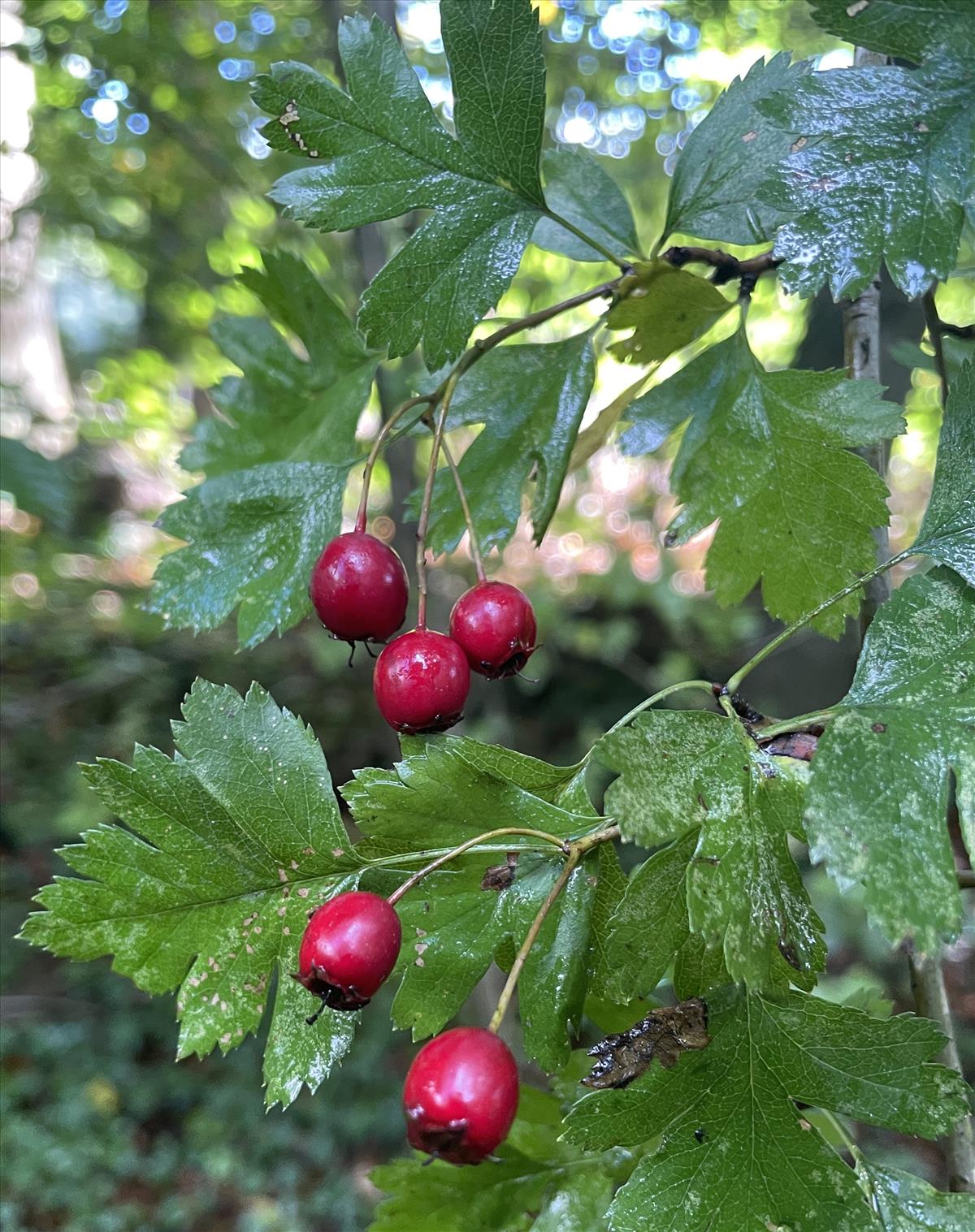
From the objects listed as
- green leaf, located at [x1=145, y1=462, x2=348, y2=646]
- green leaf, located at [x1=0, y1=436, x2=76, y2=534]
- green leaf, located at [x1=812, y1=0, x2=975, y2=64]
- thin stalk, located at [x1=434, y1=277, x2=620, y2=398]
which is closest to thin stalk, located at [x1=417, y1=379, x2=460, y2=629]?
thin stalk, located at [x1=434, y1=277, x2=620, y2=398]

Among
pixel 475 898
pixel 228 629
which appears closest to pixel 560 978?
pixel 475 898

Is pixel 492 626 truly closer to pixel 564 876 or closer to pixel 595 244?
pixel 564 876

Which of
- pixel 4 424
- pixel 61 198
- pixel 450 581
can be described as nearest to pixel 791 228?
pixel 61 198

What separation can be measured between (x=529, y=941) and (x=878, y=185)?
0.55 metres

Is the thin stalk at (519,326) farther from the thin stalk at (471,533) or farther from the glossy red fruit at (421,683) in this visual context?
the glossy red fruit at (421,683)

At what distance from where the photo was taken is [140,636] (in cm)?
414

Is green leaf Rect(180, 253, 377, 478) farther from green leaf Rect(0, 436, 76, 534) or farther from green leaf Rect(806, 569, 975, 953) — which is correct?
green leaf Rect(0, 436, 76, 534)

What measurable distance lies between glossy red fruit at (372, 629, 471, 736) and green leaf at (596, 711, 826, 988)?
6.5 inches

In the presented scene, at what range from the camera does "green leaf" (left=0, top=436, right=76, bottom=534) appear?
5.13 feet

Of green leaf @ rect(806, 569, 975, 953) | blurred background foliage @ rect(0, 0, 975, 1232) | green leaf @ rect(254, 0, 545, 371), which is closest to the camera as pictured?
green leaf @ rect(806, 569, 975, 953)

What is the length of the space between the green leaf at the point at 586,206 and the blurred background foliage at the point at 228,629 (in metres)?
1.00

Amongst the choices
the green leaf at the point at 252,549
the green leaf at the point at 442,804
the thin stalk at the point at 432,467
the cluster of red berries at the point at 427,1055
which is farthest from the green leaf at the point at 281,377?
the cluster of red berries at the point at 427,1055

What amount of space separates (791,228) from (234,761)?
57cm

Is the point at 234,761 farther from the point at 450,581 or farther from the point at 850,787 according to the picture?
the point at 450,581
